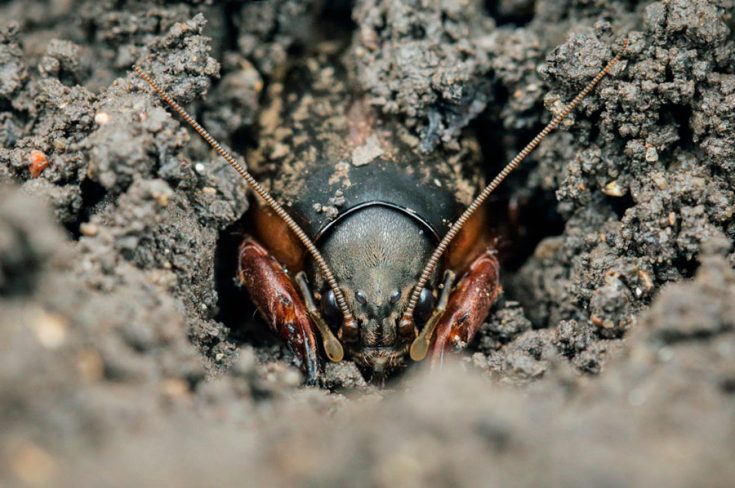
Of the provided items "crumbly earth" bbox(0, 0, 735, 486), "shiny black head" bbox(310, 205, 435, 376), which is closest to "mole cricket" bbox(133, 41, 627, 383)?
"shiny black head" bbox(310, 205, 435, 376)

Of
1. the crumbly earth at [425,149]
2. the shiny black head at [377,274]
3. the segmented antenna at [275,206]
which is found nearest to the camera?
the crumbly earth at [425,149]

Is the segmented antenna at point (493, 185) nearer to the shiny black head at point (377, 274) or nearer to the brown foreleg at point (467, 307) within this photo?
the shiny black head at point (377, 274)

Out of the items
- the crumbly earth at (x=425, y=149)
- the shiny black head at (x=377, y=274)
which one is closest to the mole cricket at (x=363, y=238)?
the shiny black head at (x=377, y=274)

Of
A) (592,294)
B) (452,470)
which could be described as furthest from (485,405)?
(592,294)

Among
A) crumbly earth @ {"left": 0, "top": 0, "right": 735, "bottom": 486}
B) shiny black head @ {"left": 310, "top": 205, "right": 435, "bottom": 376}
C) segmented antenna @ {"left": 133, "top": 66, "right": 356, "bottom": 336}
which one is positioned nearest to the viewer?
crumbly earth @ {"left": 0, "top": 0, "right": 735, "bottom": 486}

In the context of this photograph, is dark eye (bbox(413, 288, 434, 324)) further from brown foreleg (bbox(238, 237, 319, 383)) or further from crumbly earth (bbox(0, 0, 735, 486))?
brown foreleg (bbox(238, 237, 319, 383))

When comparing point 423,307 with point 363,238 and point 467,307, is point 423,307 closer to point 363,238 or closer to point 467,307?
point 467,307

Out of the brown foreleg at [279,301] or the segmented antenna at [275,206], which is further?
the brown foreleg at [279,301]

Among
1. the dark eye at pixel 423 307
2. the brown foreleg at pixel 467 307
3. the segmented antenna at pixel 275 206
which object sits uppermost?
the segmented antenna at pixel 275 206
